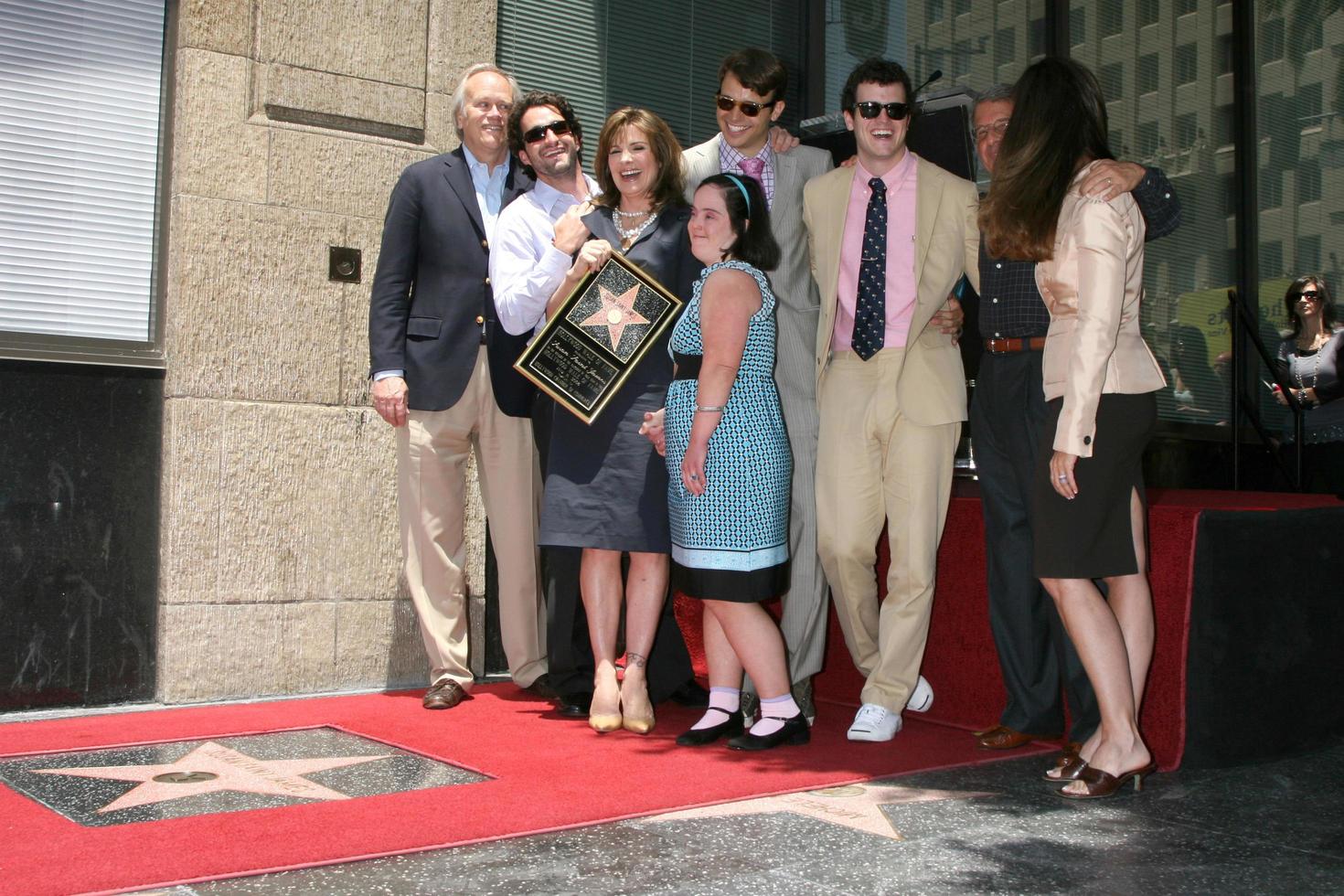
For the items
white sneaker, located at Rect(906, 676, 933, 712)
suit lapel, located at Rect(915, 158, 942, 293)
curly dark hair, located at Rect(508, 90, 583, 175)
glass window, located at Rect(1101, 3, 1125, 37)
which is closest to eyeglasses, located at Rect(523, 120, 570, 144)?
curly dark hair, located at Rect(508, 90, 583, 175)

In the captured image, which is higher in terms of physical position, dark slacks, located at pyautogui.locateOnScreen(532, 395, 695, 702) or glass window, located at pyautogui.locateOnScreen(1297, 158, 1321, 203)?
glass window, located at pyautogui.locateOnScreen(1297, 158, 1321, 203)

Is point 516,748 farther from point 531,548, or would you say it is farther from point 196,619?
point 196,619

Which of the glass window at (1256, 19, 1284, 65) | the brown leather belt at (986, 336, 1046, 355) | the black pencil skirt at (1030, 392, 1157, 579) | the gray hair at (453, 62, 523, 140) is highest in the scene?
the glass window at (1256, 19, 1284, 65)

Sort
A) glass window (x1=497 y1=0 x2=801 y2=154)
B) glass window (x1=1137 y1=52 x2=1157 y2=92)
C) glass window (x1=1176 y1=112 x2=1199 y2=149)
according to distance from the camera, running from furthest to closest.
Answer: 1. glass window (x1=1176 y1=112 x2=1199 y2=149)
2. glass window (x1=1137 y1=52 x2=1157 y2=92)
3. glass window (x1=497 y1=0 x2=801 y2=154)

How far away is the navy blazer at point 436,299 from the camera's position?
5262 mm

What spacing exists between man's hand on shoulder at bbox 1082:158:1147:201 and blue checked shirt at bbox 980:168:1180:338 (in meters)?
0.17

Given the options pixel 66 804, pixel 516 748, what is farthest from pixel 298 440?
pixel 66 804

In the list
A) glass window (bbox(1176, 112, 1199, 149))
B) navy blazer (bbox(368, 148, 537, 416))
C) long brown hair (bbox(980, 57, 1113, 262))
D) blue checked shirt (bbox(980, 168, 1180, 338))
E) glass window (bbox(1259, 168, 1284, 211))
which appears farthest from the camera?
glass window (bbox(1259, 168, 1284, 211))

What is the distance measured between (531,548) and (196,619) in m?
1.33

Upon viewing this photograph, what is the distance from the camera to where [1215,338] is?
32.1 ft

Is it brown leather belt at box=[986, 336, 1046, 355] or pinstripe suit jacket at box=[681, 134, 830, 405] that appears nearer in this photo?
brown leather belt at box=[986, 336, 1046, 355]

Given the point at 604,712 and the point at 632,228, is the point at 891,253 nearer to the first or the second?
the point at 632,228

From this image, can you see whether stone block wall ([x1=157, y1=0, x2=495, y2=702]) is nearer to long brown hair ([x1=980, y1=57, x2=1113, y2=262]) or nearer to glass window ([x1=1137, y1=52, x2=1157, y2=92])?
long brown hair ([x1=980, y1=57, x2=1113, y2=262])

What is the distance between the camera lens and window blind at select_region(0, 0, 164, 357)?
202 inches
